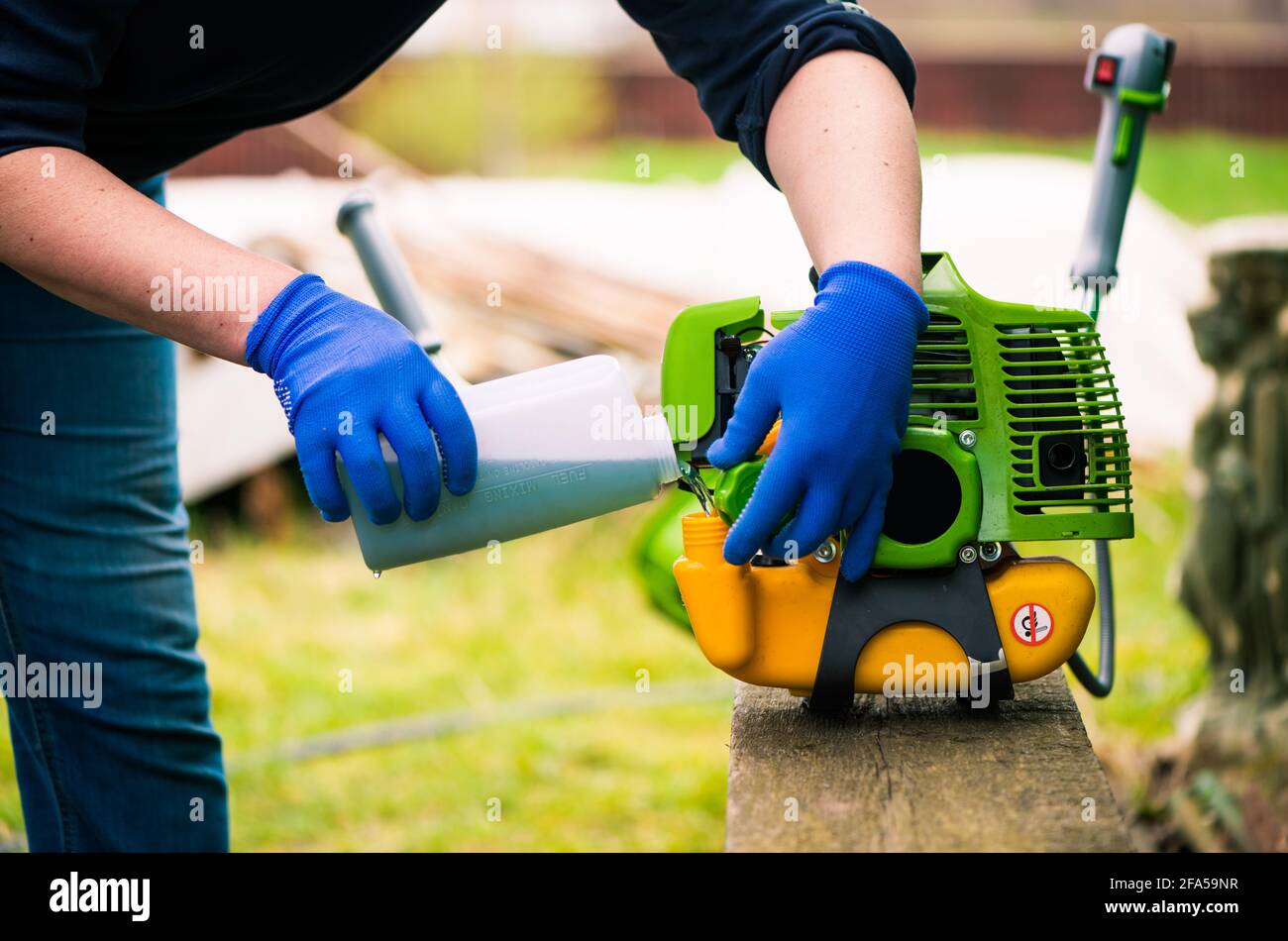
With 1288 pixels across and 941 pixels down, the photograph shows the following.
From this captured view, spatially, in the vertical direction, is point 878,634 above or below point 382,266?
below

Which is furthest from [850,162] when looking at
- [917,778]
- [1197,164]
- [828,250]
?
[1197,164]

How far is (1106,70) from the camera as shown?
66.5 inches

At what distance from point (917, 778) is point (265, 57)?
104cm

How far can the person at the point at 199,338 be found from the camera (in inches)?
47.7

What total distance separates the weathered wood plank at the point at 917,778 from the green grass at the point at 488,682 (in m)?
1.34

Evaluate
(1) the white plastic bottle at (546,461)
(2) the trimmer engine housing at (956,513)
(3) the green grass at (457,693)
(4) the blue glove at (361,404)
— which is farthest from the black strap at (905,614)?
(3) the green grass at (457,693)

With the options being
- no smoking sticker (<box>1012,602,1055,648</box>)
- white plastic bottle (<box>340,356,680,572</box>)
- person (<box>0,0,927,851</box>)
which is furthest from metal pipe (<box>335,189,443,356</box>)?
no smoking sticker (<box>1012,602,1055,648</box>)

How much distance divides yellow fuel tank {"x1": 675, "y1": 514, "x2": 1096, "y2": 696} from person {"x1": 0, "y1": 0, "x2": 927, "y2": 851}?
0.05 m

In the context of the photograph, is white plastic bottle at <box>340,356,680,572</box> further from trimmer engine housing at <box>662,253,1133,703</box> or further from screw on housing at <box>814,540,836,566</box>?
screw on housing at <box>814,540,836,566</box>

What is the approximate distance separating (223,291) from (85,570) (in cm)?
56

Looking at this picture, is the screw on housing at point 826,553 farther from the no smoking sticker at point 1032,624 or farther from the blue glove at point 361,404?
the blue glove at point 361,404

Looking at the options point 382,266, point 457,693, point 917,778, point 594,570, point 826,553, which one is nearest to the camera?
point 917,778

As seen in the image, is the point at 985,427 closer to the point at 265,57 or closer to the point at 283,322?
the point at 283,322

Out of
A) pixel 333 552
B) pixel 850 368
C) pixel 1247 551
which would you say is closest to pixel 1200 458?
pixel 1247 551
